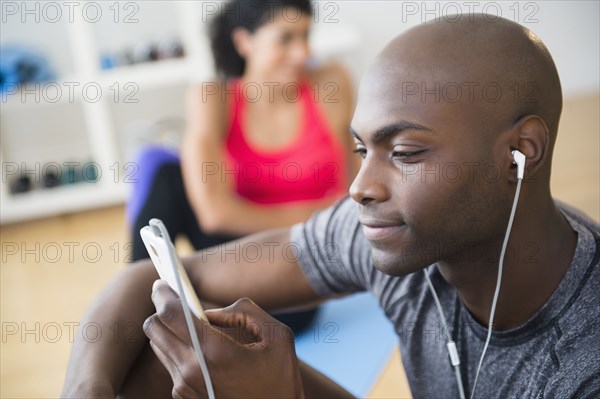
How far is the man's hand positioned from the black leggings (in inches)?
46.3

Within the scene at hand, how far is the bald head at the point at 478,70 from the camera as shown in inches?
36.4

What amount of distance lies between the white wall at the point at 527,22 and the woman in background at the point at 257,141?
5.59 feet

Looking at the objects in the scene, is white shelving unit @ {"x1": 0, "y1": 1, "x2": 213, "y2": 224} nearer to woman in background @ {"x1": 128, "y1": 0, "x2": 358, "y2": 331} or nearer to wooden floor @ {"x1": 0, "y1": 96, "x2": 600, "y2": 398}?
wooden floor @ {"x1": 0, "y1": 96, "x2": 600, "y2": 398}

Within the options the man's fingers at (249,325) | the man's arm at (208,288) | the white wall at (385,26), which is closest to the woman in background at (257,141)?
the man's arm at (208,288)

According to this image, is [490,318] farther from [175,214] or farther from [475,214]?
[175,214]

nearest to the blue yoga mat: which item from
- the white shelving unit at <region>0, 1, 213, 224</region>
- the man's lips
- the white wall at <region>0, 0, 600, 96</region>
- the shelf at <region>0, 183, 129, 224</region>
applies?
the man's lips

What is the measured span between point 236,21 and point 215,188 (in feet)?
1.96

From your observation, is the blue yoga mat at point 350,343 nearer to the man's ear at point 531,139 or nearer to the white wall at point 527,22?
the man's ear at point 531,139

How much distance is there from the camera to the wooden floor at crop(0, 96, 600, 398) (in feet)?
6.98

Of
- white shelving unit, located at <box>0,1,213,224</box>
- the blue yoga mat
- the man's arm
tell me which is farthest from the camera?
white shelving unit, located at <box>0,1,213,224</box>

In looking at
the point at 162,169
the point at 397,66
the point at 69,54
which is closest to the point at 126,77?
the point at 69,54

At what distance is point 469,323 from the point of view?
1.06 meters

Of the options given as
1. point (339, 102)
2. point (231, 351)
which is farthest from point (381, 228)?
point (339, 102)

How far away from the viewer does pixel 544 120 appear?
37.8 inches
